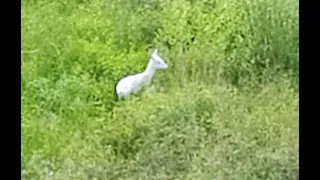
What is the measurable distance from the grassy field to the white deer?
25 mm

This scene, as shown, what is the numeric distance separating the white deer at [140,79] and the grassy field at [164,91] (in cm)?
3

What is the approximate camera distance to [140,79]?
2123 millimetres

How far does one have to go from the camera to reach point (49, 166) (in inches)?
71.9

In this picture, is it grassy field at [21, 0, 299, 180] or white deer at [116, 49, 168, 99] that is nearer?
grassy field at [21, 0, 299, 180]

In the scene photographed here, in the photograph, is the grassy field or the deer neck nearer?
the grassy field

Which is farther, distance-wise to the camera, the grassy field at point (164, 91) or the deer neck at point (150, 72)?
the deer neck at point (150, 72)

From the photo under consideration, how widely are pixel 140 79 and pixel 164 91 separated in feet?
0.27

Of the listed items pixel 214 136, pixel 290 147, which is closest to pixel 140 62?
pixel 214 136

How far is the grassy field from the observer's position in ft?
6.02

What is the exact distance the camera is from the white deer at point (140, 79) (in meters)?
2.08

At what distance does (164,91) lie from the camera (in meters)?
2.10
